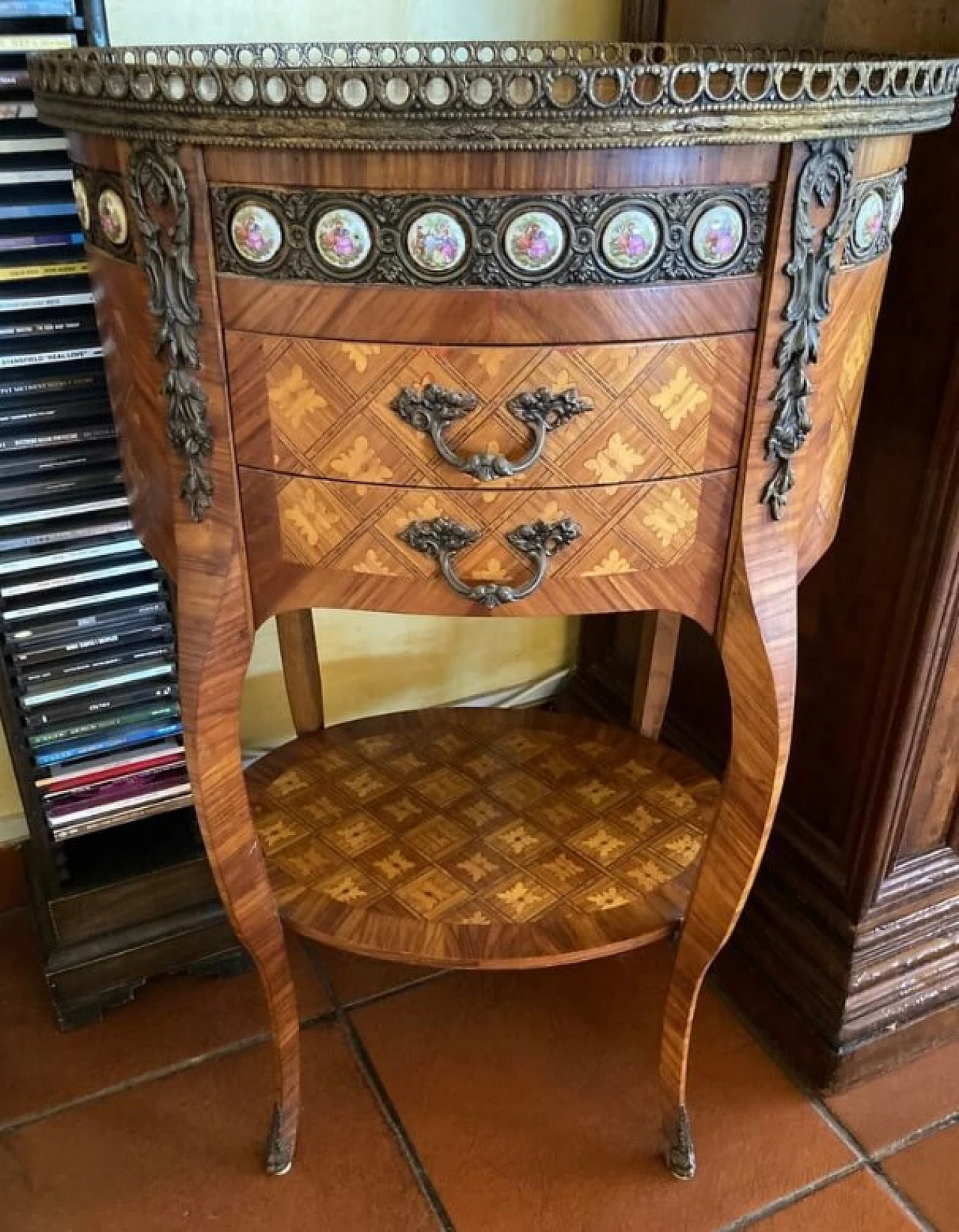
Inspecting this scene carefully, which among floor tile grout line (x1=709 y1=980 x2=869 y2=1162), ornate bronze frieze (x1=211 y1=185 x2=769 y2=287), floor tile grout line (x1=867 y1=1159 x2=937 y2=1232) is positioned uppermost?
ornate bronze frieze (x1=211 y1=185 x2=769 y2=287)

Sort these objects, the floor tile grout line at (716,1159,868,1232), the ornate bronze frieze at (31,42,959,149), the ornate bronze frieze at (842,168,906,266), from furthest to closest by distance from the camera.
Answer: the floor tile grout line at (716,1159,868,1232)
the ornate bronze frieze at (842,168,906,266)
the ornate bronze frieze at (31,42,959,149)

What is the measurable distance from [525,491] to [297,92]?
27 cm

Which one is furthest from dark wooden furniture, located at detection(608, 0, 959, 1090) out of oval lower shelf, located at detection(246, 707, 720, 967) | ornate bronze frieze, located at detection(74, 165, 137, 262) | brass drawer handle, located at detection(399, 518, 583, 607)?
ornate bronze frieze, located at detection(74, 165, 137, 262)

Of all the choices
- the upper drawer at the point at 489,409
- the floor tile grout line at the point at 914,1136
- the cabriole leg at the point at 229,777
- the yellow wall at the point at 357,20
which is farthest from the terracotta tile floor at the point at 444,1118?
the yellow wall at the point at 357,20

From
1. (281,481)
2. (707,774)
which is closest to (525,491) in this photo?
(281,481)

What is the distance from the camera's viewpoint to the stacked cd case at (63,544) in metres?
0.93

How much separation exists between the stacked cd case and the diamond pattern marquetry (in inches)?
14.6

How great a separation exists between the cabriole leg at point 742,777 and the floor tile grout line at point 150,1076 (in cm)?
43

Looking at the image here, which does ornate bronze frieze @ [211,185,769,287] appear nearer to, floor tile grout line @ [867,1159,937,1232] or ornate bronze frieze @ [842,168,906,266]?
ornate bronze frieze @ [842,168,906,266]

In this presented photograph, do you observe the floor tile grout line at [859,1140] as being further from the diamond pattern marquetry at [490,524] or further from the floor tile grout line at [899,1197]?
the diamond pattern marquetry at [490,524]

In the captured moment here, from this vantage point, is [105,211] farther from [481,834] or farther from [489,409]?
[481,834]

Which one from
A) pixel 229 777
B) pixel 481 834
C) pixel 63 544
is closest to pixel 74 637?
pixel 63 544

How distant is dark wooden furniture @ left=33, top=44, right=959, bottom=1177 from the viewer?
629 millimetres

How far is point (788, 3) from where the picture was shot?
108 cm
